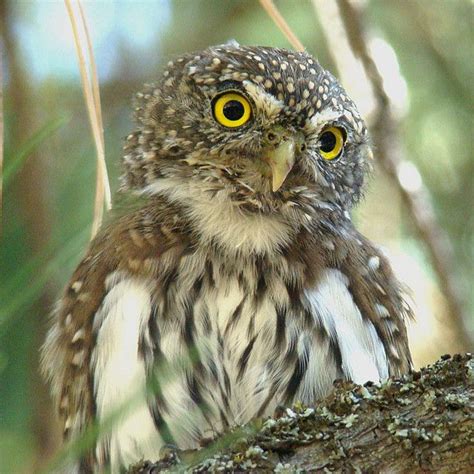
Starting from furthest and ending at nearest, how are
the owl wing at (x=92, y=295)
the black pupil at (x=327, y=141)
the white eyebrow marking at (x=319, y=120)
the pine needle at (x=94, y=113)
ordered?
the black pupil at (x=327, y=141), the white eyebrow marking at (x=319, y=120), the owl wing at (x=92, y=295), the pine needle at (x=94, y=113)

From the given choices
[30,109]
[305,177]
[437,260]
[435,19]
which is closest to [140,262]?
[305,177]

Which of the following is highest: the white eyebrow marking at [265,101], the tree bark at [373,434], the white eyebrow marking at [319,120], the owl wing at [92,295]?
the white eyebrow marking at [265,101]

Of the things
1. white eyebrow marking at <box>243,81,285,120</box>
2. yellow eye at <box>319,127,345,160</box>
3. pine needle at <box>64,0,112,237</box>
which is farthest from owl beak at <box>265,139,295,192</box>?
pine needle at <box>64,0,112,237</box>

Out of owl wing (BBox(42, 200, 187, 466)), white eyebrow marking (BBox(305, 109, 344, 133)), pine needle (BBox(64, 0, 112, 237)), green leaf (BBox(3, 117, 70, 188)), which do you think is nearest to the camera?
green leaf (BBox(3, 117, 70, 188))

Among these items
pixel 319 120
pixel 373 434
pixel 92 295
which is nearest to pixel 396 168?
pixel 319 120

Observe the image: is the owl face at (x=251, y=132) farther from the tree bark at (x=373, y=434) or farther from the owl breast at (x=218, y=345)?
the tree bark at (x=373, y=434)

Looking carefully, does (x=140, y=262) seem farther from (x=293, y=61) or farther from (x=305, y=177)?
(x=293, y=61)

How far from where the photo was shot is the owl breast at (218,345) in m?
2.72

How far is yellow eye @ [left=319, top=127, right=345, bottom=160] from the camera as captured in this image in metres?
3.31

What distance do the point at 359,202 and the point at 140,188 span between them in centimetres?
85

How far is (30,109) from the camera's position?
359 cm

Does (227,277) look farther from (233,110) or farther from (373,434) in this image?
(373,434)

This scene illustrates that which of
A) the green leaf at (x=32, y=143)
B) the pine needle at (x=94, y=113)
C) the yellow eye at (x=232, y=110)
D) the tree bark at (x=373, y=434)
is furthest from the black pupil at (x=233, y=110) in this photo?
the green leaf at (x=32, y=143)

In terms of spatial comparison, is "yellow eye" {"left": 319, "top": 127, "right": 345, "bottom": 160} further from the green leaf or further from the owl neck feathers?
the green leaf
